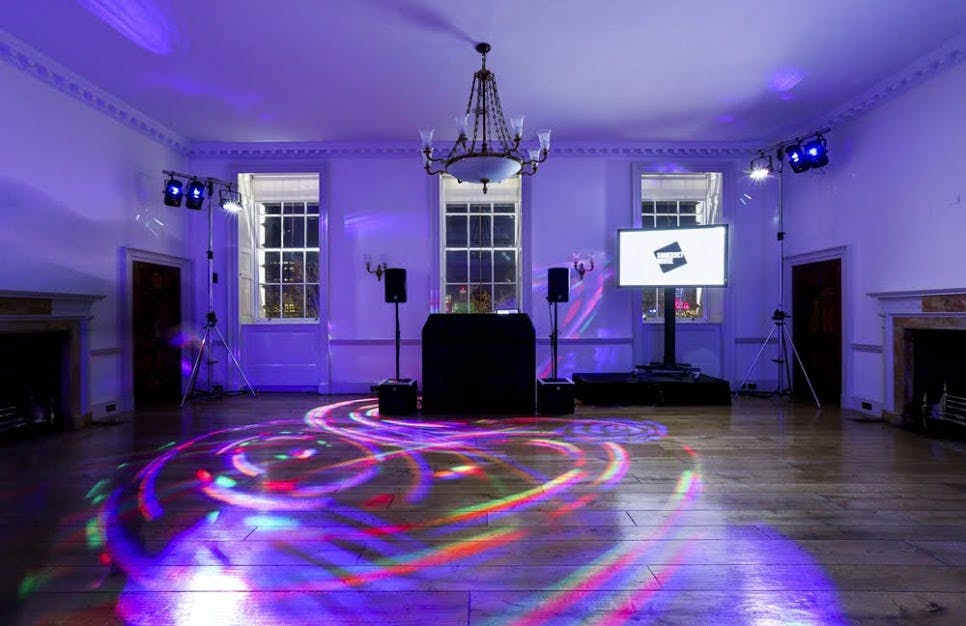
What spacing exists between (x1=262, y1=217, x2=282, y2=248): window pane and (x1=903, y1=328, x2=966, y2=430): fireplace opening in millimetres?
6828

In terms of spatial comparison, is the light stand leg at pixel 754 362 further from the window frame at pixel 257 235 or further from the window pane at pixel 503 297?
the window frame at pixel 257 235

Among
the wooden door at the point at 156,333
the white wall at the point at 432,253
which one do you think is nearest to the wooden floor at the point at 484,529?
the wooden door at the point at 156,333

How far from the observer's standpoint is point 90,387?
14.8ft

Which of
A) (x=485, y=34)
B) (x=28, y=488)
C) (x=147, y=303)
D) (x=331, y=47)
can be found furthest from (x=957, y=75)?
(x=147, y=303)

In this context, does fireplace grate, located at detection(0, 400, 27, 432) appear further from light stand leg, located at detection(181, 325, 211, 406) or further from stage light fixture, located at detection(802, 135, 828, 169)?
stage light fixture, located at detection(802, 135, 828, 169)

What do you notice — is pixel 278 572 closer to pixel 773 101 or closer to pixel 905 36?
pixel 905 36

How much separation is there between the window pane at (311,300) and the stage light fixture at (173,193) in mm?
1716

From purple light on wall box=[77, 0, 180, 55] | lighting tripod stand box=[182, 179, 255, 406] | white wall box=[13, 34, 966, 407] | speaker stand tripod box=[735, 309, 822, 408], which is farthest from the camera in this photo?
lighting tripod stand box=[182, 179, 255, 406]

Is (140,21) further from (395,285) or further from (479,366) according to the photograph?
(479,366)

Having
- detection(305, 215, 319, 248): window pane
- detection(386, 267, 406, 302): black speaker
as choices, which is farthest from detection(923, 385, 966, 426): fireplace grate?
detection(305, 215, 319, 248): window pane

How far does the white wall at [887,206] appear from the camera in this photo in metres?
3.95

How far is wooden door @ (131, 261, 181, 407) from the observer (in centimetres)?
526

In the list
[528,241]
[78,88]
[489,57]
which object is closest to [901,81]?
[489,57]

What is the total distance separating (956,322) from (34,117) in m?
7.49
